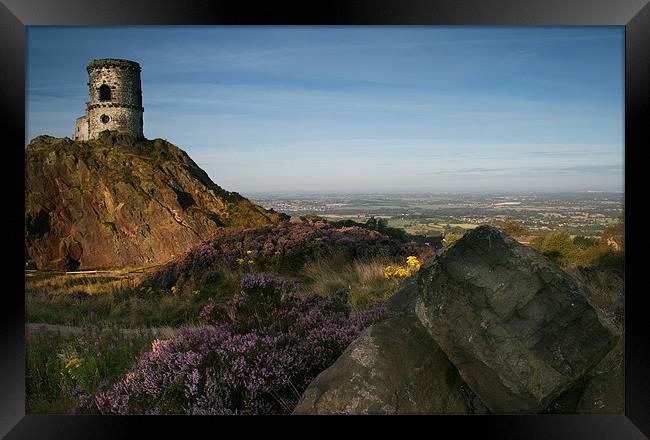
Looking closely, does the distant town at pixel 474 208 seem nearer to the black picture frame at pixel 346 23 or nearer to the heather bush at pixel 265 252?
the heather bush at pixel 265 252

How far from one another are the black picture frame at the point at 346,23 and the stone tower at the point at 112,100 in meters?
17.3

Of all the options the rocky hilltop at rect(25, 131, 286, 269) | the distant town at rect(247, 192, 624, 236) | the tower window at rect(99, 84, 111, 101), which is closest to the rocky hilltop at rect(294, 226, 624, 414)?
the distant town at rect(247, 192, 624, 236)

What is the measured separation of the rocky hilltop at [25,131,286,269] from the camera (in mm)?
22344

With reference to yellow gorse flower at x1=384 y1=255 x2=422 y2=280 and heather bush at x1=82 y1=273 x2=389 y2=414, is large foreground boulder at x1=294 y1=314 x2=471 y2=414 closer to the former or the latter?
heather bush at x1=82 y1=273 x2=389 y2=414

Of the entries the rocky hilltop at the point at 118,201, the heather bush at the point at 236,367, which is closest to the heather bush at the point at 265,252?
the heather bush at the point at 236,367

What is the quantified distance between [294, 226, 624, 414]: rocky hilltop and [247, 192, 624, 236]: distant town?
423 centimetres

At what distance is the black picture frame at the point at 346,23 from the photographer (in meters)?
4.40

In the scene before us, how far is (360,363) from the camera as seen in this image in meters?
3.71

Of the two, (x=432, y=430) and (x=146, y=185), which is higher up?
(x=146, y=185)

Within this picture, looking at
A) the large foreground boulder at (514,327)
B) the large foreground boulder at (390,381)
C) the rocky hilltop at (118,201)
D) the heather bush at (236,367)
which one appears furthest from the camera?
the rocky hilltop at (118,201)

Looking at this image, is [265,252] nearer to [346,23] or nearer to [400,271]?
[400,271]
